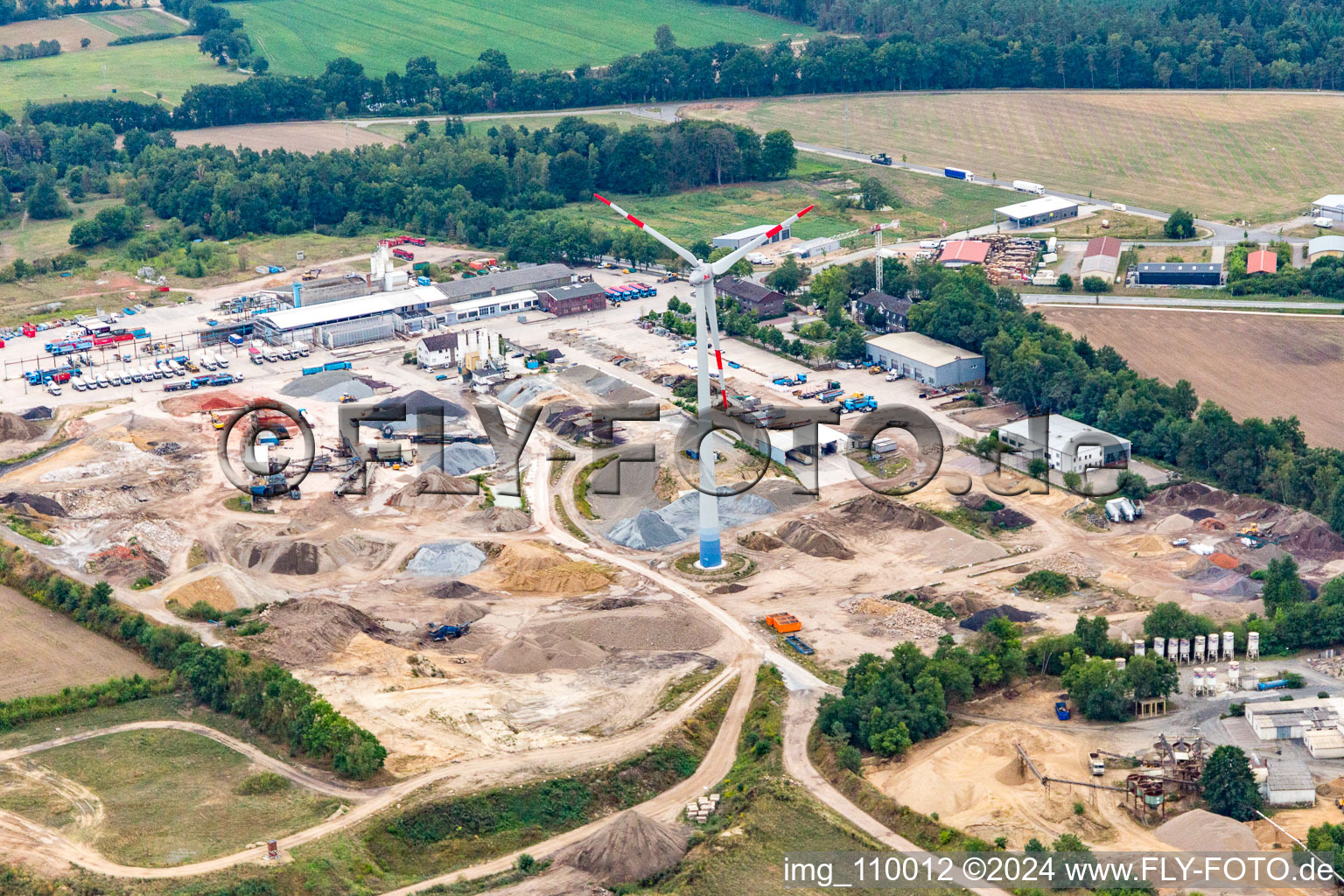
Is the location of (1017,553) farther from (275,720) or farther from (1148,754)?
(275,720)

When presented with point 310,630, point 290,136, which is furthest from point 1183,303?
point 290,136

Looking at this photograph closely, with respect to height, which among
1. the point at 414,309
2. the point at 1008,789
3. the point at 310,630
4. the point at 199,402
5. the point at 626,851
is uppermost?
the point at 414,309

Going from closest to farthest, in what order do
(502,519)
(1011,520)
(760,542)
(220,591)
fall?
(220,591) < (760,542) < (1011,520) < (502,519)

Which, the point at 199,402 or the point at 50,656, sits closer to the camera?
the point at 50,656

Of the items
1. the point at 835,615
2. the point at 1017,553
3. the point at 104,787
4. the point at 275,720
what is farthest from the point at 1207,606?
the point at 104,787

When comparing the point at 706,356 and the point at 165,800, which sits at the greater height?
the point at 706,356

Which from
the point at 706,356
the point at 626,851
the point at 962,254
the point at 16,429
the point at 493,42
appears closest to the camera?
the point at 626,851

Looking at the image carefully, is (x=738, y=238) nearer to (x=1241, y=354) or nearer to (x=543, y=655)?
(x=1241, y=354)
